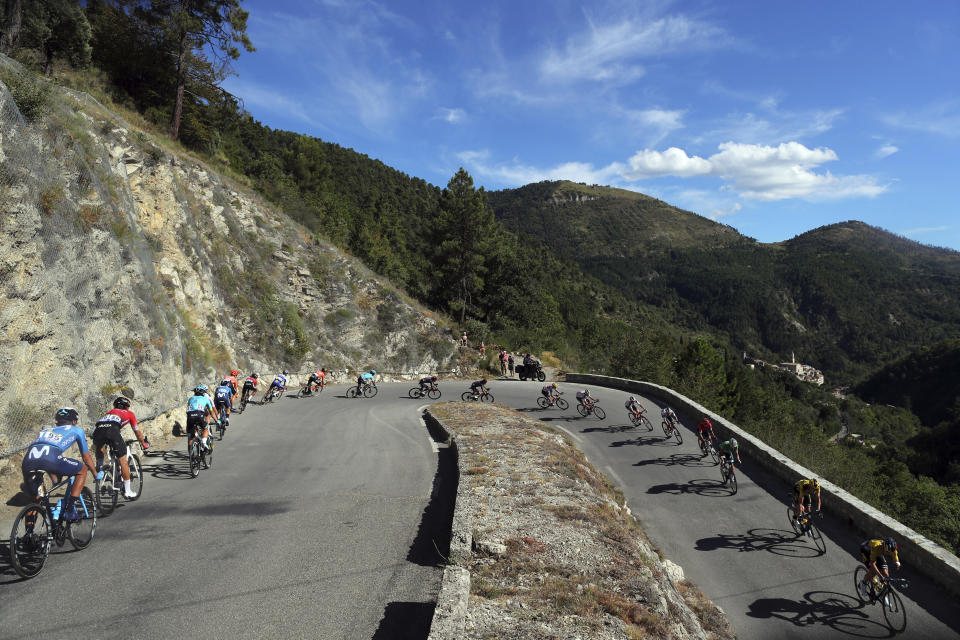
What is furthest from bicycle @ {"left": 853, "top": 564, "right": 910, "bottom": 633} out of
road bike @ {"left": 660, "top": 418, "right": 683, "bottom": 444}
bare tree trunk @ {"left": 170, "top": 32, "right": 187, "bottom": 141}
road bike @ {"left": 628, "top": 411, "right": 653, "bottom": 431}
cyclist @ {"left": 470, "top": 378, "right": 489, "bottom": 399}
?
bare tree trunk @ {"left": 170, "top": 32, "right": 187, "bottom": 141}

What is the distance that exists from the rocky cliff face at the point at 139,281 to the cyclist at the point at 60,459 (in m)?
2.31

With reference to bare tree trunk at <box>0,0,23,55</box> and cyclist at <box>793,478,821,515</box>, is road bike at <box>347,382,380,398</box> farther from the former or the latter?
bare tree trunk at <box>0,0,23,55</box>

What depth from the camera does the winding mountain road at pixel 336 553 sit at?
5.02m

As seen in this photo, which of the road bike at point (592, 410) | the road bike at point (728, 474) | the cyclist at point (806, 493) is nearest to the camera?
the cyclist at point (806, 493)

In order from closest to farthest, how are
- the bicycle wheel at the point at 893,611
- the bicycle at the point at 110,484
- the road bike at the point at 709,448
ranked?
the bicycle wheel at the point at 893,611
the bicycle at the point at 110,484
the road bike at the point at 709,448

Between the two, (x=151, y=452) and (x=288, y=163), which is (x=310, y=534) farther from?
(x=288, y=163)

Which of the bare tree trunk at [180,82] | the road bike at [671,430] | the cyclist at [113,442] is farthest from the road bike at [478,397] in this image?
the bare tree trunk at [180,82]

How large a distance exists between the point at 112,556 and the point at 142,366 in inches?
279

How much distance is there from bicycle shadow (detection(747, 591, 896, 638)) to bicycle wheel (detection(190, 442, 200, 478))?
10.4 meters

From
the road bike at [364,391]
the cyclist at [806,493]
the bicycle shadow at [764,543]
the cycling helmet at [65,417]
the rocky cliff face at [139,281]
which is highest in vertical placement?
the rocky cliff face at [139,281]

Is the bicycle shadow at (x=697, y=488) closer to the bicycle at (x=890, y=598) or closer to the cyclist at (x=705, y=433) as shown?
the cyclist at (x=705, y=433)

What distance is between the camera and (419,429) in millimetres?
14938

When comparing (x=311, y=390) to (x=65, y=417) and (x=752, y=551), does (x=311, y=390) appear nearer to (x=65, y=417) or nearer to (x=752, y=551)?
(x=65, y=417)

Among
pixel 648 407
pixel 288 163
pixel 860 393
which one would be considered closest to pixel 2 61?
pixel 648 407
